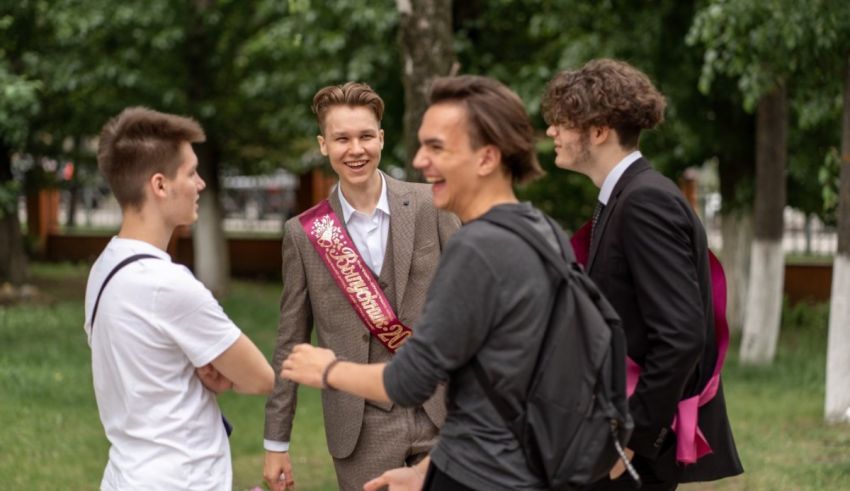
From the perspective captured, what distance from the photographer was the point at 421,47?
827 centimetres

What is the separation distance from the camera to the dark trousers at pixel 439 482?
273 centimetres

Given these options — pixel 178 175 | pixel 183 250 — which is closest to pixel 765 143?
pixel 178 175

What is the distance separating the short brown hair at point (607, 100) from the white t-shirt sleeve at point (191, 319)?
3.61 ft

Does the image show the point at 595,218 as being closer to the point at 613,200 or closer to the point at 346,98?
the point at 613,200

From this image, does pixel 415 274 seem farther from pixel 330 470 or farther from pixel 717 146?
pixel 717 146

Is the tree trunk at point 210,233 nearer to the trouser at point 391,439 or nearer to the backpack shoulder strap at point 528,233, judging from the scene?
the trouser at point 391,439

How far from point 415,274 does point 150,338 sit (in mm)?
1153

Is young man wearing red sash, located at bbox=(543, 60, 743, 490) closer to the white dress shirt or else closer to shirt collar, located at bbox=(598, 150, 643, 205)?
shirt collar, located at bbox=(598, 150, 643, 205)

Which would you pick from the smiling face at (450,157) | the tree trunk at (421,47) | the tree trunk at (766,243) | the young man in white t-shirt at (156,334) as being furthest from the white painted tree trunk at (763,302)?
the smiling face at (450,157)

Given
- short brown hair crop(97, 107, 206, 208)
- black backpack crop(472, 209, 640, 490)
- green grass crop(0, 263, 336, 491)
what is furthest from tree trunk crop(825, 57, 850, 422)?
short brown hair crop(97, 107, 206, 208)

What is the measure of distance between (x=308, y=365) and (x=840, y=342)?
7.12m

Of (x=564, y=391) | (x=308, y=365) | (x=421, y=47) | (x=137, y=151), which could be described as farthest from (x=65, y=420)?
(x=564, y=391)

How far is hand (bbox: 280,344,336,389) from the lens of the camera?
281cm

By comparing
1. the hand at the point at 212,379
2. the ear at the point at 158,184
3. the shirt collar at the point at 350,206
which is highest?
the ear at the point at 158,184
